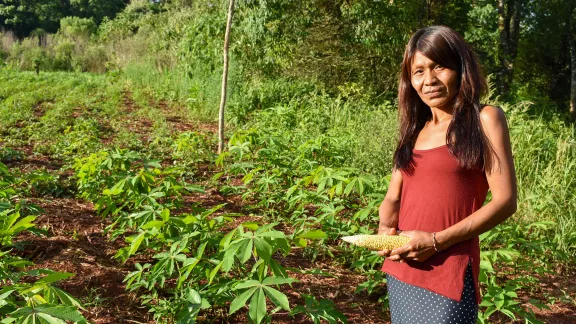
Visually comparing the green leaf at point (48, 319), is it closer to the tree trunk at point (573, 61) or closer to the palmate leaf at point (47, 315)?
→ the palmate leaf at point (47, 315)

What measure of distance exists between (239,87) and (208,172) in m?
3.71

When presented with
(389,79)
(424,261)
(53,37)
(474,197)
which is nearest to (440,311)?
(424,261)

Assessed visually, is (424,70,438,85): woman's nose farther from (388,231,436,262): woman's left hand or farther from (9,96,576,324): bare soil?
(9,96,576,324): bare soil

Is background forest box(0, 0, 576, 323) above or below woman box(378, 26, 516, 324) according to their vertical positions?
below

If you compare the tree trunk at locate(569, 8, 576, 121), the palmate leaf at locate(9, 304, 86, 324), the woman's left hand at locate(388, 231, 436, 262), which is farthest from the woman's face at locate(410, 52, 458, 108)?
the tree trunk at locate(569, 8, 576, 121)

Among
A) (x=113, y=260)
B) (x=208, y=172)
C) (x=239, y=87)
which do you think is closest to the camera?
(x=113, y=260)

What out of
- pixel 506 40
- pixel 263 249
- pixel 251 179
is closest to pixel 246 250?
pixel 263 249

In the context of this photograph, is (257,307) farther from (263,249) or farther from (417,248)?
(417,248)

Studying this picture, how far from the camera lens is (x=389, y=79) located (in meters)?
8.45

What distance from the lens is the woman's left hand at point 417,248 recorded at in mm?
1144

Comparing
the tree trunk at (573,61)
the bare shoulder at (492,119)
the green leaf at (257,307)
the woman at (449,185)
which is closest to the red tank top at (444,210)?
the woman at (449,185)

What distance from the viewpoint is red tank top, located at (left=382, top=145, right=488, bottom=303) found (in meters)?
1.16

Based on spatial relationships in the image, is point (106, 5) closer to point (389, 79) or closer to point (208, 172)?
point (389, 79)

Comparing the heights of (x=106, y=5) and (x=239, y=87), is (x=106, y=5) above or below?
above
